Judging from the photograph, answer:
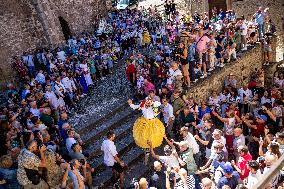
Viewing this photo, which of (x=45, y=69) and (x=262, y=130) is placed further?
(x=45, y=69)

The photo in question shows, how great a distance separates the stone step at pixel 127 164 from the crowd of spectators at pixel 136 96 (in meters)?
0.83

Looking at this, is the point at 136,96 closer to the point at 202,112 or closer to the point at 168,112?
the point at 168,112

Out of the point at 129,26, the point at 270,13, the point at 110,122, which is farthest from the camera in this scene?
the point at 270,13

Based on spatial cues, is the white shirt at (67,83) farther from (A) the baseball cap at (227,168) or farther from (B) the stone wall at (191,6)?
(B) the stone wall at (191,6)

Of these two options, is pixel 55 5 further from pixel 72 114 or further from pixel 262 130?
pixel 262 130

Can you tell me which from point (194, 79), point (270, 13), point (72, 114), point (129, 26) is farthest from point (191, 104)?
point (270, 13)

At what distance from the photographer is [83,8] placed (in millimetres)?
18500

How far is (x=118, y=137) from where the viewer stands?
9.70m

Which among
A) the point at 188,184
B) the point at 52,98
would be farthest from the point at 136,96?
the point at 188,184

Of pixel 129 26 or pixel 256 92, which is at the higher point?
pixel 129 26

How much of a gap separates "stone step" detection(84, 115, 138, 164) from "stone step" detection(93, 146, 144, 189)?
0.46 m

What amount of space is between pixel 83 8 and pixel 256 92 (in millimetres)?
10898

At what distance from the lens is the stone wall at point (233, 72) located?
39.2 ft

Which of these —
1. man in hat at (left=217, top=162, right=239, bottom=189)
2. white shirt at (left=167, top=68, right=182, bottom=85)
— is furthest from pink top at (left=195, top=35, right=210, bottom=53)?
man in hat at (left=217, top=162, right=239, bottom=189)
